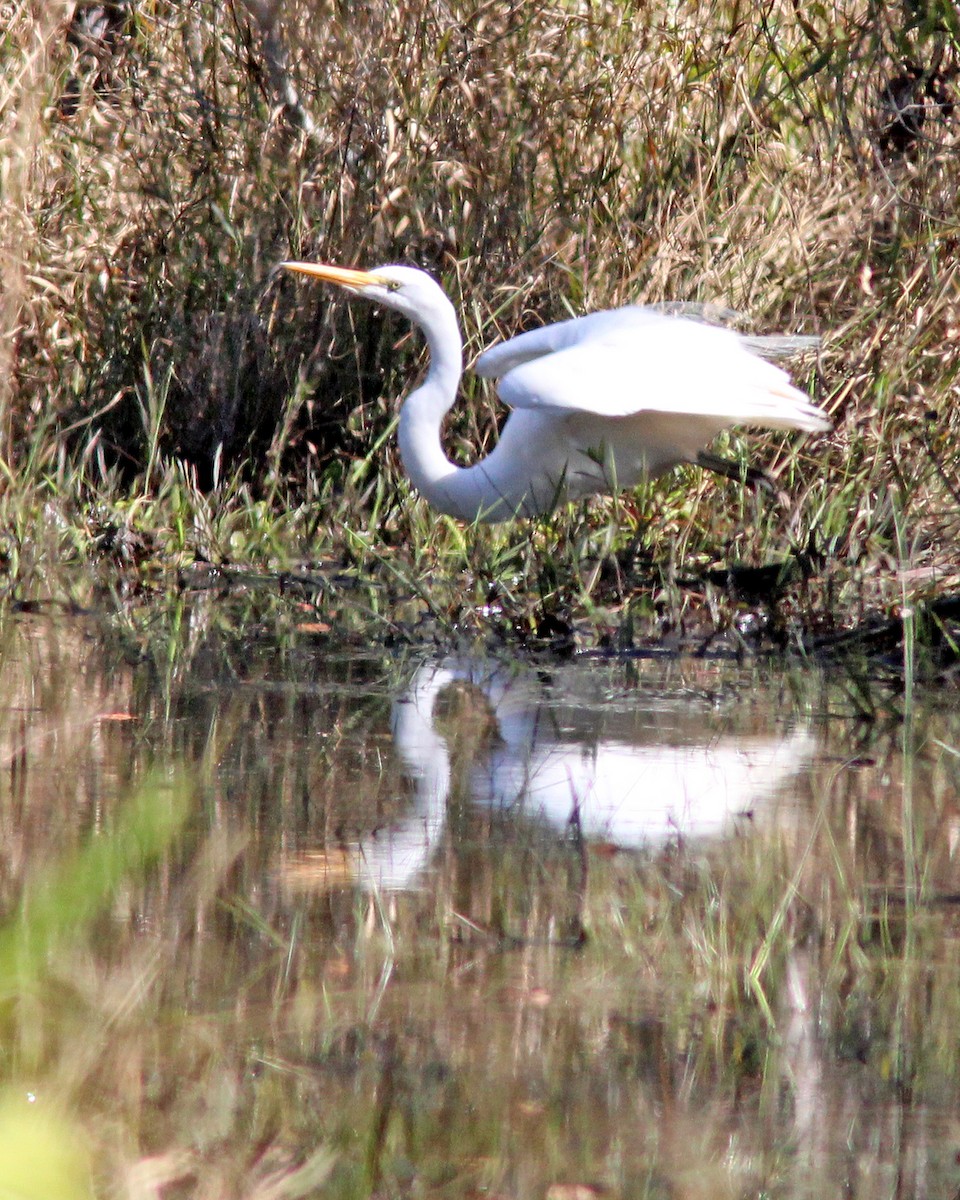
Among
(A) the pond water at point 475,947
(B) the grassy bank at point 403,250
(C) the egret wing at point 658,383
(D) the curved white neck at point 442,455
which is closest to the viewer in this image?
(A) the pond water at point 475,947

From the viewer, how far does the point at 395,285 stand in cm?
570

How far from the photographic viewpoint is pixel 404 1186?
5.08ft

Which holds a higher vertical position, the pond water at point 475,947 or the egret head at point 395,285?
the egret head at point 395,285

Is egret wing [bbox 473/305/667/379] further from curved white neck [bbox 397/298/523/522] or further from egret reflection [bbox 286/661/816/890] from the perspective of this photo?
egret reflection [bbox 286/661/816/890]

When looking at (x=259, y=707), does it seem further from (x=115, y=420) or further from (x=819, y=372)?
(x=115, y=420)

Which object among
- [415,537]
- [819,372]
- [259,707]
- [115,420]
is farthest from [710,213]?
[259,707]

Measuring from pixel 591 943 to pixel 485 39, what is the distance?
191 inches

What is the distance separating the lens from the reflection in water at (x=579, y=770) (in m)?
2.63

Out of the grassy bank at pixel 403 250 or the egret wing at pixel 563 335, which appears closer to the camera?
the egret wing at pixel 563 335

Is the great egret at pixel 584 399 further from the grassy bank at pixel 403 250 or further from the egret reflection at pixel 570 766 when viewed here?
the egret reflection at pixel 570 766

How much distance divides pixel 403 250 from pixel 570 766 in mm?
3977

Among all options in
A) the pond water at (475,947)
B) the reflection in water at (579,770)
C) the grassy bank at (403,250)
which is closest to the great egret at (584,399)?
the grassy bank at (403,250)

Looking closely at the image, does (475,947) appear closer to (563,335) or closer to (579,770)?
(579,770)

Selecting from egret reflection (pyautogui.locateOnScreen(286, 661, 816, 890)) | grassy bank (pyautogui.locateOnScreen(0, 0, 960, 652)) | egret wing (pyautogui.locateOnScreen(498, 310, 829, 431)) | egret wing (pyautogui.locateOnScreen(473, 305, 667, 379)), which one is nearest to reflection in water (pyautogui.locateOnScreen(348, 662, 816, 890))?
egret reflection (pyautogui.locateOnScreen(286, 661, 816, 890))
